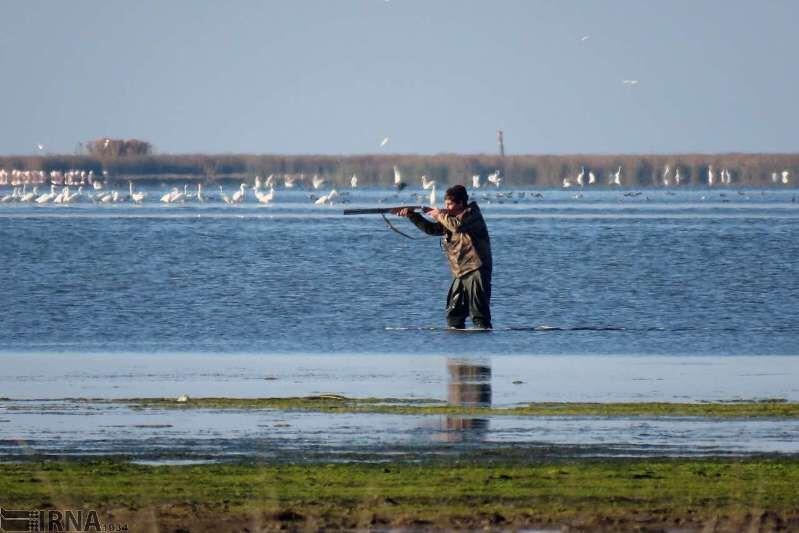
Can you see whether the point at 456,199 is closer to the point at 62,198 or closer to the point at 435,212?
the point at 435,212

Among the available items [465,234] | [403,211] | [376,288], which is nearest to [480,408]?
[465,234]

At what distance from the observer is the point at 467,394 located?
15.7 m

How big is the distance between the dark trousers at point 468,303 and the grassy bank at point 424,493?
1216 cm

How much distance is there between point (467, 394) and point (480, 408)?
1.13m

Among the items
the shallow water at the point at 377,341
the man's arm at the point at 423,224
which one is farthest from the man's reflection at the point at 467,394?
the man's arm at the point at 423,224

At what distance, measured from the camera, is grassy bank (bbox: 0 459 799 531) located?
30.7 ft

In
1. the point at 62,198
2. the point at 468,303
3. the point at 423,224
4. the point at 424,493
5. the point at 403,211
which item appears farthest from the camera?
the point at 62,198

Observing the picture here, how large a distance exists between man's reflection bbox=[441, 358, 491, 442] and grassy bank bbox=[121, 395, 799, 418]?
318mm

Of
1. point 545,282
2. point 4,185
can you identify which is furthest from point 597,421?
point 4,185

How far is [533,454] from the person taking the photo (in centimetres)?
1173

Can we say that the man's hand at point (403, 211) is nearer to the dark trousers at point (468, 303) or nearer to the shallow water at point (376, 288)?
the dark trousers at point (468, 303)

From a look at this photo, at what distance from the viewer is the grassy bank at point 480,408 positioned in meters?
14.2

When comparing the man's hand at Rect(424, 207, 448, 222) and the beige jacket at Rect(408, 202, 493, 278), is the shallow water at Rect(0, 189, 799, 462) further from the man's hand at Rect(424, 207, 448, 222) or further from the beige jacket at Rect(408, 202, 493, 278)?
the man's hand at Rect(424, 207, 448, 222)

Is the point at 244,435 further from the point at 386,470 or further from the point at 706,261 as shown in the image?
the point at 706,261
